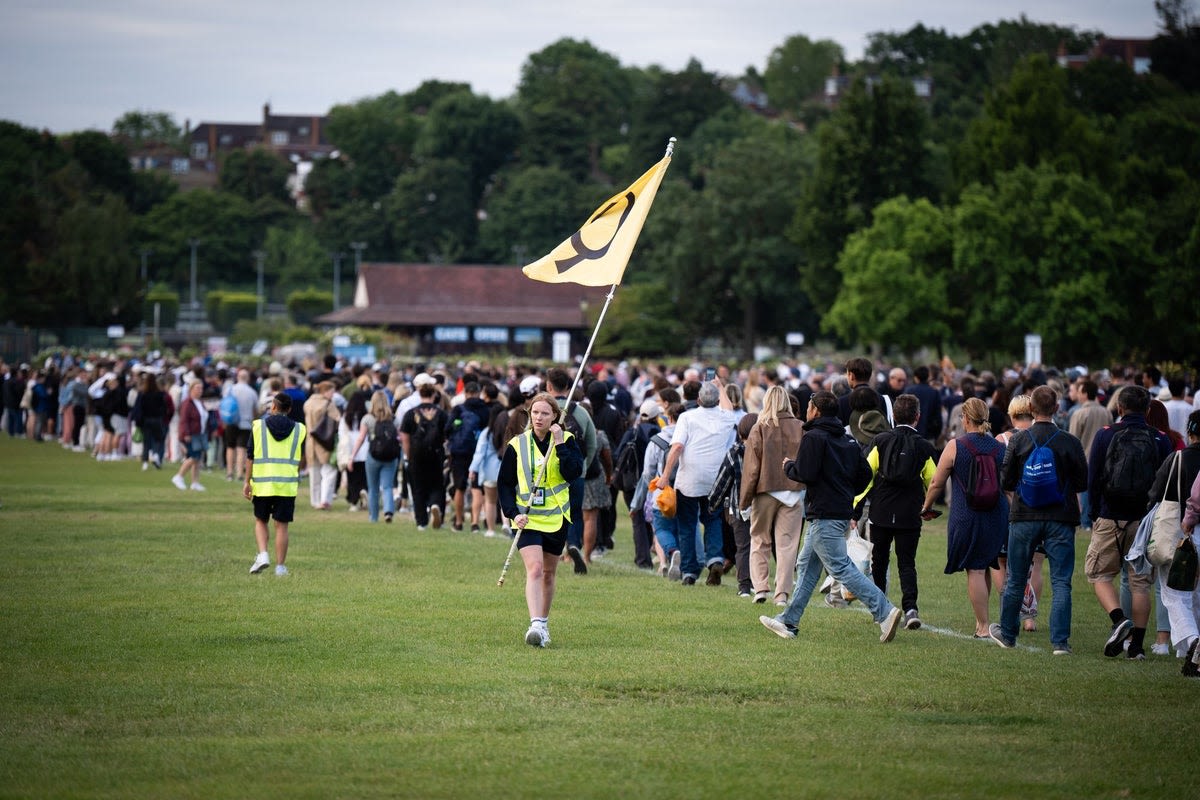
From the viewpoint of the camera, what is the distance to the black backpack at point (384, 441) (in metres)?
21.1

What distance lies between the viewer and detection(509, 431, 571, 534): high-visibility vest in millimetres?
11547

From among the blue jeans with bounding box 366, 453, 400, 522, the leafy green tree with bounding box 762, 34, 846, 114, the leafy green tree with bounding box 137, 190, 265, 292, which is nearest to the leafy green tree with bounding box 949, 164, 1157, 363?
the blue jeans with bounding box 366, 453, 400, 522

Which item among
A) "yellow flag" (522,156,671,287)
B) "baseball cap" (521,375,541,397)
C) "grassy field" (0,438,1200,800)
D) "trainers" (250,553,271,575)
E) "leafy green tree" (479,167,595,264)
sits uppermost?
"leafy green tree" (479,167,595,264)

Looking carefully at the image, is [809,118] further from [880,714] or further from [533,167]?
[880,714]

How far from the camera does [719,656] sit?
453 inches

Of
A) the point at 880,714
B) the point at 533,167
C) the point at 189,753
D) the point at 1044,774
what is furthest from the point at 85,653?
the point at 533,167

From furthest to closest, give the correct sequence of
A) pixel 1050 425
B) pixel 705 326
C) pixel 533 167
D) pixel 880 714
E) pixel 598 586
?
pixel 533 167 → pixel 705 326 → pixel 598 586 → pixel 1050 425 → pixel 880 714

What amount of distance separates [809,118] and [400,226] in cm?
3275

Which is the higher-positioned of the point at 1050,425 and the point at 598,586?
the point at 1050,425

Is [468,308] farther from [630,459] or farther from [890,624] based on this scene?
[890,624]

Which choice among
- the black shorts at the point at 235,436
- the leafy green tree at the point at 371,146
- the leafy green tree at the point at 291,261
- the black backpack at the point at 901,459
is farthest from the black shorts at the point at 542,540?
the leafy green tree at the point at 371,146

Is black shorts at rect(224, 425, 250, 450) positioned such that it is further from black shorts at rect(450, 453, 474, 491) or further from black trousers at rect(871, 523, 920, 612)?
black trousers at rect(871, 523, 920, 612)

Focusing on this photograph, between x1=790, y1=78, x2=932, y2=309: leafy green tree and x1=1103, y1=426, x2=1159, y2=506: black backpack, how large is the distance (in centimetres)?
6712

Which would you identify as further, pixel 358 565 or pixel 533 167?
pixel 533 167
